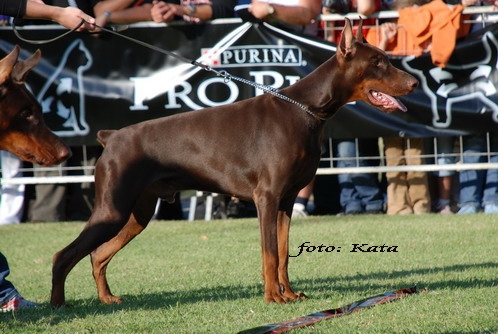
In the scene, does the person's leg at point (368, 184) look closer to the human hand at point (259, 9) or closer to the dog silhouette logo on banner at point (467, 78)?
the dog silhouette logo on banner at point (467, 78)

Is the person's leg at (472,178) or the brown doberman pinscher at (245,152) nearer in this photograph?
the brown doberman pinscher at (245,152)

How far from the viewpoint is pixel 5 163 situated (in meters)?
9.66

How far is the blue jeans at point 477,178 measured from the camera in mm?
9547

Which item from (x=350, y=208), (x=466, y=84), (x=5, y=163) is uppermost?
(x=466, y=84)

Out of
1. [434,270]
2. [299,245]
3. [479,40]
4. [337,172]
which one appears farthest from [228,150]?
[479,40]

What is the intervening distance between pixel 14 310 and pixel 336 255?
2.94m

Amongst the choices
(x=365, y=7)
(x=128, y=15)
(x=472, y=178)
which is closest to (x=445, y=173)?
(x=472, y=178)

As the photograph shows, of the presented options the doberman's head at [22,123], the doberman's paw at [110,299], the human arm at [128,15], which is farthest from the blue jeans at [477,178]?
the doberman's head at [22,123]

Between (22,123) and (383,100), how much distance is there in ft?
7.52

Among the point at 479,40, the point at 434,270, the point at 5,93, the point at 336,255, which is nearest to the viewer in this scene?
the point at 5,93

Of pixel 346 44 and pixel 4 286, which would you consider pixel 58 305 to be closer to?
pixel 4 286

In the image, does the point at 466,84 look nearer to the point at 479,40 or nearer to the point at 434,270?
the point at 479,40

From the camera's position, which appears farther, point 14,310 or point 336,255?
point 336,255

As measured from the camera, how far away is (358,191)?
984 centimetres
